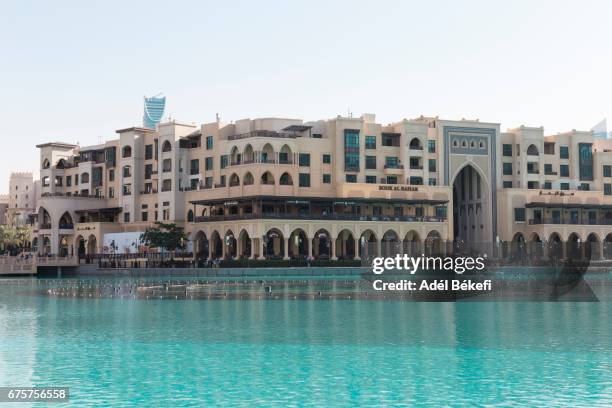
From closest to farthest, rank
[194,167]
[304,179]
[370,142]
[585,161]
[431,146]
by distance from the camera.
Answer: [304,179], [370,142], [431,146], [194,167], [585,161]

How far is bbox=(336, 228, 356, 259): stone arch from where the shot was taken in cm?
10956

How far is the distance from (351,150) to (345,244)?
39.5 feet

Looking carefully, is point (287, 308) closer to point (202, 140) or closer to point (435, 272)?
point (435, 272)

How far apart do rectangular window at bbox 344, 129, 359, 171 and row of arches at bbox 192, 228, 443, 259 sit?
840 cm

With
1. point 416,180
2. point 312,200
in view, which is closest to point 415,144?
point 416,180

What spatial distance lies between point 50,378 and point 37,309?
86.0 feet

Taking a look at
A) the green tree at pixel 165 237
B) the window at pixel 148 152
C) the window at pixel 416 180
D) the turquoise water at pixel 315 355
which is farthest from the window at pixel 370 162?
the turquoise water at pixel 315 355

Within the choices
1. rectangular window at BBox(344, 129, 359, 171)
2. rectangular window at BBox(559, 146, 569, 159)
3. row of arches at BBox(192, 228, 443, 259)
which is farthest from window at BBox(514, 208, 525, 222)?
rectangular window at BBox(344, 129, 359, 171)

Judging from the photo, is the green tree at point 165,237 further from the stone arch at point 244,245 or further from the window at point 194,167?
the window at point 194,167

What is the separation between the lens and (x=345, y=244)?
11062 cm

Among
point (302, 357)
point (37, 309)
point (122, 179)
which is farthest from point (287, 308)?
point (122, 179)

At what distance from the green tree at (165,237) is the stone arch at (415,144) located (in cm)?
3225

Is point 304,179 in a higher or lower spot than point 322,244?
higher

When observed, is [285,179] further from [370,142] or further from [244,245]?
[370,142]
